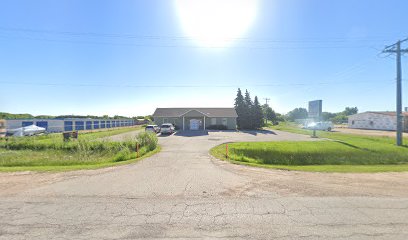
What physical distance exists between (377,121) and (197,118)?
137 feet

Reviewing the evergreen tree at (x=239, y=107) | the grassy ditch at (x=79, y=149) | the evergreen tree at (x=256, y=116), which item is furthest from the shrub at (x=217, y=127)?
the grassy ditch at (x=79, y=149)

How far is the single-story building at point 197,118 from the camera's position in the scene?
1460 inches

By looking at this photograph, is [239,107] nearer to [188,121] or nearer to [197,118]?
[197,118]

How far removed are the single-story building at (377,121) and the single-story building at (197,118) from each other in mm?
32946

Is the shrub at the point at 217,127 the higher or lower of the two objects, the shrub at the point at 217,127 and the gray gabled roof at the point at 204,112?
the lower

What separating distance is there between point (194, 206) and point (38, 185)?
18.9ft

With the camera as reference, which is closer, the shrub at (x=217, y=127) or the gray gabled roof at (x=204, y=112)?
the shrub at (x=217, y=127)

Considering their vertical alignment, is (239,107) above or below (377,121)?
above

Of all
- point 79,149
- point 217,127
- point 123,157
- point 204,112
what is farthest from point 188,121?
point 123,157

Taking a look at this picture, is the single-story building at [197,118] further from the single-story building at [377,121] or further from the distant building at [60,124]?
the single-story building at [377,121]

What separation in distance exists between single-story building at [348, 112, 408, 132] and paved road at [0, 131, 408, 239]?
149 feet

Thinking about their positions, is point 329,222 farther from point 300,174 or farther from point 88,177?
point 88,177

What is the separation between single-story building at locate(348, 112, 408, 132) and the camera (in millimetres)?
39088

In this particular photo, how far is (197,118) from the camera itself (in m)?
37.8
